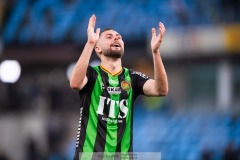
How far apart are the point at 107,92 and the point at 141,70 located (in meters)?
18.3

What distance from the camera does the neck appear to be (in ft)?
24.1

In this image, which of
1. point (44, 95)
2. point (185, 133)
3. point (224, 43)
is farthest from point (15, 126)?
point (224, 43)

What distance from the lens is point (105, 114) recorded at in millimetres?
7148

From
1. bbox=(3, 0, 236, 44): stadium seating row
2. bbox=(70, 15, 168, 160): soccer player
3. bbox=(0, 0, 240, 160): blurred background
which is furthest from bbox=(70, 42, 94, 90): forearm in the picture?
bbox=(3, 0, 236, 44): stadium seating row

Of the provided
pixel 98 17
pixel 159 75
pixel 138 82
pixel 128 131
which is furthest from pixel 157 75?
pixel 98 17

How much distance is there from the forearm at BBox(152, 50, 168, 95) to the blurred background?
13635 mm

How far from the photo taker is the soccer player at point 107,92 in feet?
23.1

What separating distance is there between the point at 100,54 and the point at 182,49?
17.3 metres

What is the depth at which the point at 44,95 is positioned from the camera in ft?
84.1

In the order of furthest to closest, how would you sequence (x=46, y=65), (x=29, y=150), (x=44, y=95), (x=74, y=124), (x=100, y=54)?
(x=46, y=65) → (x=44, y=95) → (x=74, y=124) → (x=29, y=150) → (x=100, y=54)

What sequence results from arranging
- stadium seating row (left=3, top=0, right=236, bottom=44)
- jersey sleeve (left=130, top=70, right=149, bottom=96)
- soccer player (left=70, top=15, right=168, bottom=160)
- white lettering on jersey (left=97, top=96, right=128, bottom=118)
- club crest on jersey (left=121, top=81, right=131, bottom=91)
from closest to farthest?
soccer player (left=70, top=15, right=168, bottom=160), white lettering on jersey (left=97, top=96, right=128, bottom=118), club crest on jersey (left=121, top=81, right=131, bottom=91), jersey sleeve (left=130, top=70, right=149, bottom=96), stadium seating row (left=3, top=0, right=236, bottom=44)

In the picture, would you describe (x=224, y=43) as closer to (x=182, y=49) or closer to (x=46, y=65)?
(x=182, y=49)

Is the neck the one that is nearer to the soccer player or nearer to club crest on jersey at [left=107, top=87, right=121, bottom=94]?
the soccer player

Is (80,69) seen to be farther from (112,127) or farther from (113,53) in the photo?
(112,127)
